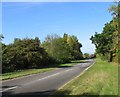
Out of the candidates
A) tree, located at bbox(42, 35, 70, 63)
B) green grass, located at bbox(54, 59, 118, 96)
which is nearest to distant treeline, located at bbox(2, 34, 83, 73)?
tree, located at bbox(42, 35, 70, 63)

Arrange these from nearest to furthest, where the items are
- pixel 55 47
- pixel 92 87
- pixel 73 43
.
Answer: pixel 92 87, pixel 55 47, pixel 73 43

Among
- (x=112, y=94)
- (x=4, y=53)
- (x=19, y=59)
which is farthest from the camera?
(x=19, y=59)

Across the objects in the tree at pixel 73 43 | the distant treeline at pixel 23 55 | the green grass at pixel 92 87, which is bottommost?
the green grass at pixel 92 87

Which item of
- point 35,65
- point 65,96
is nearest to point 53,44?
point 35,65

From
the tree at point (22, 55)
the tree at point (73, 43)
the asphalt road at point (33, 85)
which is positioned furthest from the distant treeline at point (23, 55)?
the tree at point (73, 43)

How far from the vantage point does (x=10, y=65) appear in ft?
171

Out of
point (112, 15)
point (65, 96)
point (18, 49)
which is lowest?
point (65, 96)

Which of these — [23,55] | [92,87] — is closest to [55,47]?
[23,55]

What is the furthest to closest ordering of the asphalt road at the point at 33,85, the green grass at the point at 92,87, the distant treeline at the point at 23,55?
the distant treeline at the point at 23,55
the asphalt road at the point at 33,85
the green grass at the point at 92,87

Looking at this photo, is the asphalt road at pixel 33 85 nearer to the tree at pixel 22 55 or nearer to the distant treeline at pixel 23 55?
the distant treeline at pixel 23 55

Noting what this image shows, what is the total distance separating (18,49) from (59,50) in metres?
39.1

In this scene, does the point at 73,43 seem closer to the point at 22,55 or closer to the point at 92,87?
the point at 22,55

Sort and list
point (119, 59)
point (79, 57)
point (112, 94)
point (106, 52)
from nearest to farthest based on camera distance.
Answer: point (112, 94)
point (119, 59)
point (106, 52)
point (79, 57)

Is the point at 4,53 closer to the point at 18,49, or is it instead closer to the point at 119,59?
the point at 18,49
